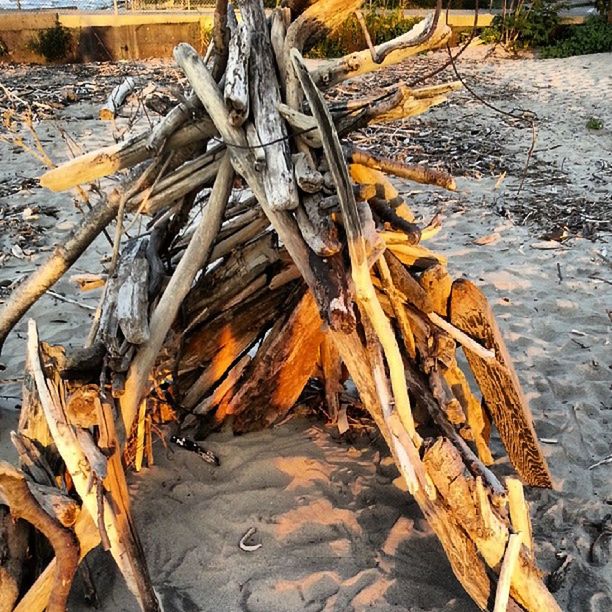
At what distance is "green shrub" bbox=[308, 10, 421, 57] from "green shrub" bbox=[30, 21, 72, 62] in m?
4.98

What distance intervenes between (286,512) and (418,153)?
615 cm

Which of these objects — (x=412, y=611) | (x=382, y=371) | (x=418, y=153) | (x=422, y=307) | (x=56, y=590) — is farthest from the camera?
(x=418, y=153)

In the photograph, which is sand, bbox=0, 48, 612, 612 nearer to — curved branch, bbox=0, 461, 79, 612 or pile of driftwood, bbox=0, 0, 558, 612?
pile of driftwood, bbox=0, 0, 558, 612

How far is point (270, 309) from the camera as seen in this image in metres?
3.28

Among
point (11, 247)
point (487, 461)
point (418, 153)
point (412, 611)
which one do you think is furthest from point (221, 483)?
point (418, 153)

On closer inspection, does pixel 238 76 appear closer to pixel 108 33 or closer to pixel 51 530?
pixel 51 530

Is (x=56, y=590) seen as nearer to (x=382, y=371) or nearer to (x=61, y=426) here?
(x=61, y=426)

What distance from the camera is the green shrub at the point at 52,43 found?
45.2 ft

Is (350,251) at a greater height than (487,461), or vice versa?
(350,251)

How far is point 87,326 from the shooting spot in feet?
15.4

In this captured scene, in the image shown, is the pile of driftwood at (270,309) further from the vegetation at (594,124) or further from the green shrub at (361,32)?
the green shrub at (361,32)

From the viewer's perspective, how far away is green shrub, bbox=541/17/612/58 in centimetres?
1356

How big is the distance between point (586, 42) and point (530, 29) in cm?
115

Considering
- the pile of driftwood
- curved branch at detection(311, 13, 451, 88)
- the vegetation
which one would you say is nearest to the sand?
the pile of driftwood
